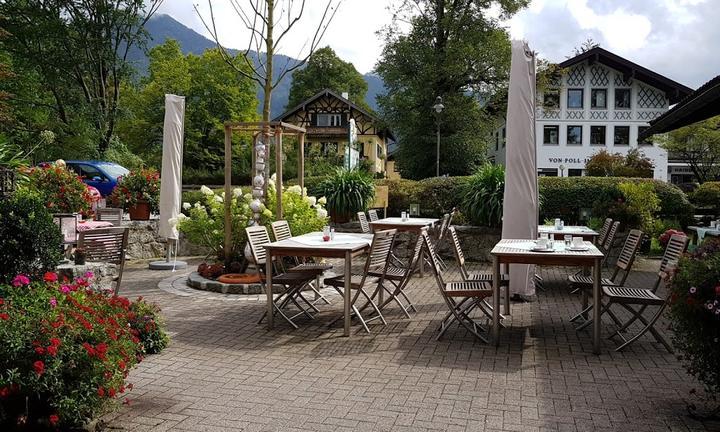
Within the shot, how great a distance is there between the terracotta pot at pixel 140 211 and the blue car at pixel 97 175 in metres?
5.91

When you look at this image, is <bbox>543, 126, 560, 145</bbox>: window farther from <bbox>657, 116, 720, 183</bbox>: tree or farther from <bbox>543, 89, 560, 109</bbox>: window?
<bbox>657, 116, 720, 183</bbox>: tree

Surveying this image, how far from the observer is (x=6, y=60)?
2244cm

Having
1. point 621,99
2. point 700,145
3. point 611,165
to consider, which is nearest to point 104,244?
point 611,165

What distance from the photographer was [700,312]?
3701 millimetres

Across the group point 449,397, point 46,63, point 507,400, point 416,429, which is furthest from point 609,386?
point 46,63

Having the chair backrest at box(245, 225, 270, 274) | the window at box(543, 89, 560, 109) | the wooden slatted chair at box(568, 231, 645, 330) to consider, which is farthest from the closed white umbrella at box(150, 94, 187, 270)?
the window at box(543, 89, 560, 109)

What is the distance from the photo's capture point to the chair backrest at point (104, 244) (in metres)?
6.18

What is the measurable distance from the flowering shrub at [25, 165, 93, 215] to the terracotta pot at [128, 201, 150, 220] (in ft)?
6.49

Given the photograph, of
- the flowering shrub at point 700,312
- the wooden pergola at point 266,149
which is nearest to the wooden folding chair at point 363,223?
the wooden pergola at point 266,149

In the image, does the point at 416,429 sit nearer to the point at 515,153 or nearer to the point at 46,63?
the point at 515,153

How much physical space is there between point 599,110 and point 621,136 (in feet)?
7.35

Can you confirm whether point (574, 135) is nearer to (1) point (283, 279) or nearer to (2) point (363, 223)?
(2) point (363, 223)

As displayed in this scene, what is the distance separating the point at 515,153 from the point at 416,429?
14.3 ft

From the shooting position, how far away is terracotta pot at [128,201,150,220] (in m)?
12.6
